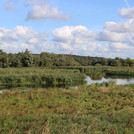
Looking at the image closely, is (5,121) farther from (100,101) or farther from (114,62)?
(114,62)

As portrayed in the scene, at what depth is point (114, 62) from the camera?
289 ft

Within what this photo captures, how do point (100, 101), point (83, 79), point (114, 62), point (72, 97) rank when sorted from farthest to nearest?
point (114, 62)
point (83, 79)
point (72, 97)
point (100, 101)

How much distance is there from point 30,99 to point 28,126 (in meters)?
6.99

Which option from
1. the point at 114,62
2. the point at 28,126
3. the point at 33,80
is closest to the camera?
the point at 28,126

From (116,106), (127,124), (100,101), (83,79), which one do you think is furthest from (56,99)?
(83,79)

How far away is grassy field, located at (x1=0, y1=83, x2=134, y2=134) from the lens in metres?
6.11

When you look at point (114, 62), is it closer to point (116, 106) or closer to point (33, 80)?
point (33, 80)

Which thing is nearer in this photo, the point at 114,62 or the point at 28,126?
the point at 28,126

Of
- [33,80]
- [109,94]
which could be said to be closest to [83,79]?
[33,80]

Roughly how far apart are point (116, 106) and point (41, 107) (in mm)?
4837

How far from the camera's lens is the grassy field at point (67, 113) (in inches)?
241

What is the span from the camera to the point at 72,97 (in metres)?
13.9

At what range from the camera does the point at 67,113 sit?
30.8 ft

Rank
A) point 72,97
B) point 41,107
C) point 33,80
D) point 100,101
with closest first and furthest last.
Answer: point 41,107 < point 100,101 < point 72,97 < point 33,80
